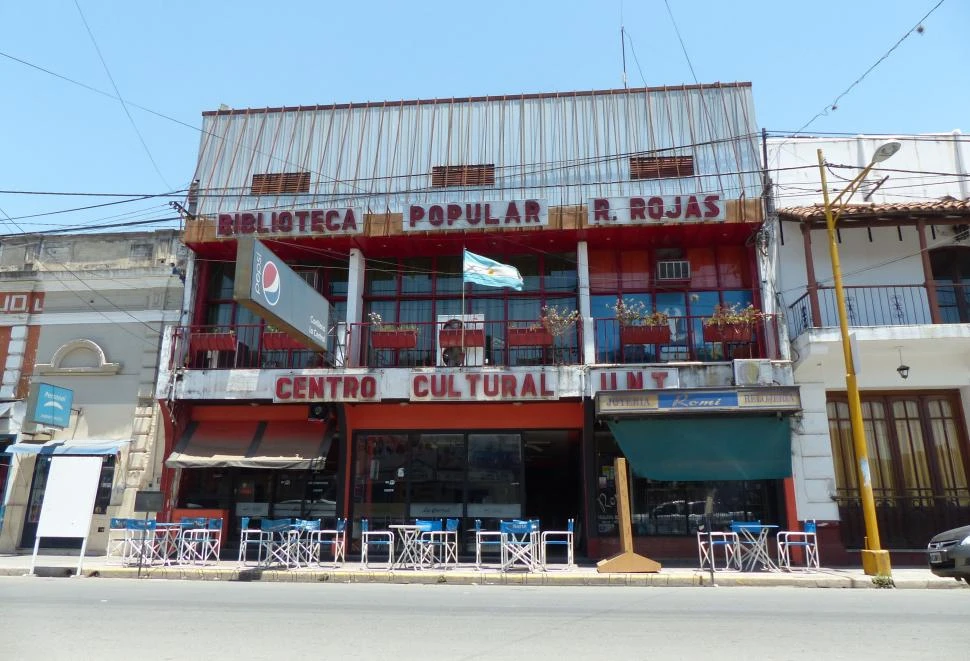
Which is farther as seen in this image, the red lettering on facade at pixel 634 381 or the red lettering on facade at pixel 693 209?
the red lettering on facade at pixel 693 209

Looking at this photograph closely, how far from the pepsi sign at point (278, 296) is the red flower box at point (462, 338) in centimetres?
267

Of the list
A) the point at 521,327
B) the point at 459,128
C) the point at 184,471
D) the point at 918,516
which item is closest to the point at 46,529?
the point at 184,471

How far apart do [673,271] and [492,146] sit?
5.83 m

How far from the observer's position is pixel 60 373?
17672 mm

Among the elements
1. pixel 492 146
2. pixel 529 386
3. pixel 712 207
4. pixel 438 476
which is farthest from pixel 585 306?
pixel 438 476

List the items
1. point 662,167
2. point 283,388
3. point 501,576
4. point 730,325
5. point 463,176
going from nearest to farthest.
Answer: point 501,576 < point 730,325 < point 283,388 < point 662,167 < point 463,176

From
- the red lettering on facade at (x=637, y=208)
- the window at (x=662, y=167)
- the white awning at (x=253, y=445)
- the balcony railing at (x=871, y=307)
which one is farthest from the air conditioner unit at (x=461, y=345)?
the balcony railing at (x=871, y=307)

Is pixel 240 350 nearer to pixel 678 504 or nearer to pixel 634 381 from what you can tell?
pixel 634 381

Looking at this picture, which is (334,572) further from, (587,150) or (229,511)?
(587,150)

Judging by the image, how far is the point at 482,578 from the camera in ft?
40.4

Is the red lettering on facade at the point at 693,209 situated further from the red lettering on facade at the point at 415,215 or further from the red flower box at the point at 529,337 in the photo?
the red lettering on facade at the point at 415,215

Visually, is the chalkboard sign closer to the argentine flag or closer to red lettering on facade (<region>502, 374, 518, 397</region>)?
red lettering on facade (<region>502, 374, 518, 397</region>)

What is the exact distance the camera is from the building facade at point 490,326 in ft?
48.5

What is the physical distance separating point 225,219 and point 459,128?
21.6 ft
